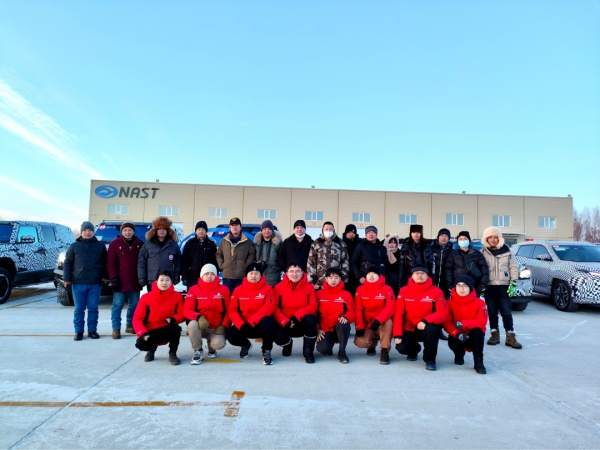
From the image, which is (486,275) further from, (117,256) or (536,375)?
(117,256)

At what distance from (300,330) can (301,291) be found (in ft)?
1.67

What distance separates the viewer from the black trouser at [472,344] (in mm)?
4535

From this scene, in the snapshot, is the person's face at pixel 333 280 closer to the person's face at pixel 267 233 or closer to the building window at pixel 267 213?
the person's face at pixel 267 233

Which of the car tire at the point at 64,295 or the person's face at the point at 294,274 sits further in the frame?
the car tire at the point at 64,295

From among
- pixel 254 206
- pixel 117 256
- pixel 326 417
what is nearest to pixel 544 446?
pixel 326 417

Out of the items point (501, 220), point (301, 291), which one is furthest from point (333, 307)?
point (501, 220)

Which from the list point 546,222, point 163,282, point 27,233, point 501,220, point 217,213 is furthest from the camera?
point 546,222

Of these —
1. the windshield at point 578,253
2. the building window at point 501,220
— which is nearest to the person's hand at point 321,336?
the windshield at point 578,253

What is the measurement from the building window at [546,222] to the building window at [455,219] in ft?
27.7

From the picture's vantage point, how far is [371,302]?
511cm

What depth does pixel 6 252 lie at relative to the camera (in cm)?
909

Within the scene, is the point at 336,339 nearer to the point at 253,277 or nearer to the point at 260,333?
the point at 260,333

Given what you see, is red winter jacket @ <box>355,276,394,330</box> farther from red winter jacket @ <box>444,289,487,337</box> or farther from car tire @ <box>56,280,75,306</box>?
car tire @ <box>56,280,75,306</box>

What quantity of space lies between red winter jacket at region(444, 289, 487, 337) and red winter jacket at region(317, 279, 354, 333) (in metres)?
1.25
